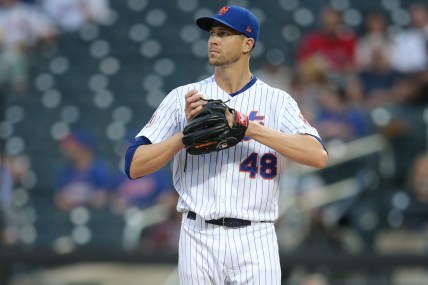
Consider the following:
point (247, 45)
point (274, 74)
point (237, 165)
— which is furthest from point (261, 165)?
point (274, 74)

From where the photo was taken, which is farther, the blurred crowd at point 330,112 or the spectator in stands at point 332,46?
the spectator in stands at point 332,46

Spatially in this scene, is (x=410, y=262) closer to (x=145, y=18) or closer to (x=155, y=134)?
(x=155, y=134)

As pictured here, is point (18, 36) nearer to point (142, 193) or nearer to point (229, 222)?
point (142, 193)

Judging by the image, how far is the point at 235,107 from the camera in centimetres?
418

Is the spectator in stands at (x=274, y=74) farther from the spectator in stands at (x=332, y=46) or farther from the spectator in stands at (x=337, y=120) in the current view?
the spectator in stands at (x=337, y=120)

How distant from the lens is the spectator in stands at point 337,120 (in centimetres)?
862

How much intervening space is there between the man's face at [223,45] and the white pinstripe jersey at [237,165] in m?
0.19

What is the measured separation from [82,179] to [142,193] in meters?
0.59

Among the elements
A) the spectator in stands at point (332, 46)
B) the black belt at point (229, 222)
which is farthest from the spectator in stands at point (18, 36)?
the black belt at point (229, 222)

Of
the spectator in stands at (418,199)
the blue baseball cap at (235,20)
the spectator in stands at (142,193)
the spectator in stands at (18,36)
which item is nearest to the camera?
the blue baseball cap at (235,20)

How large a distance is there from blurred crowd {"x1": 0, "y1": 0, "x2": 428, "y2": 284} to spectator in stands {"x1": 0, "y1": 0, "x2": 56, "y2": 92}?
12mm

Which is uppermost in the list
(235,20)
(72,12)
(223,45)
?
(72,12)

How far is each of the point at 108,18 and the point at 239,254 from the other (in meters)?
7.71

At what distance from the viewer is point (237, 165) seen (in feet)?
13.5
